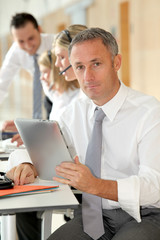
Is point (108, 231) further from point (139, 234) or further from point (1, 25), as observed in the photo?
point (1, 25)

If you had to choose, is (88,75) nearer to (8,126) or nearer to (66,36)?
(66,36)

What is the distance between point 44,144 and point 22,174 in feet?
0.53

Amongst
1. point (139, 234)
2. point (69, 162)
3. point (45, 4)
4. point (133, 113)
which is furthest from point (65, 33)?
point (45, 4)

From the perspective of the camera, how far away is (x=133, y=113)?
1.83 metres

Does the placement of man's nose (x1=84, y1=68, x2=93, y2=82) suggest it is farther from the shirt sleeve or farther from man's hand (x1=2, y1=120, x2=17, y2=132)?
the shirt sleeve

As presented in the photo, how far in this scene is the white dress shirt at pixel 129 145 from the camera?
162cm

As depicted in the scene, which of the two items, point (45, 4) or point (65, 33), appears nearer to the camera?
point (65, 33)

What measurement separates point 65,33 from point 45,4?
8497 mm

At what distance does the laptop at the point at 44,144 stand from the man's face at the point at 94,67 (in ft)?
0.88

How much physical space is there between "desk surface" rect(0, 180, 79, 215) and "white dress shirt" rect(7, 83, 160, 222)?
0.68ft

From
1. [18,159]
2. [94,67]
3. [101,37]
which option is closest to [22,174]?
[18,159]

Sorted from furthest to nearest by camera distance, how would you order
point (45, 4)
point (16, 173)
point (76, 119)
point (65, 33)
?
1. point (45, 4)
2. point (65, 33)
3. point (76, 119)
4. point (16, 173)

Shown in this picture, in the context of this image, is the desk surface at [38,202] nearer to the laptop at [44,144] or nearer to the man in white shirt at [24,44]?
the laptop at [44,144]

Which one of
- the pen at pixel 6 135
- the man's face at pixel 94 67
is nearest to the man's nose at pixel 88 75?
the man's face at pixel 94 67
